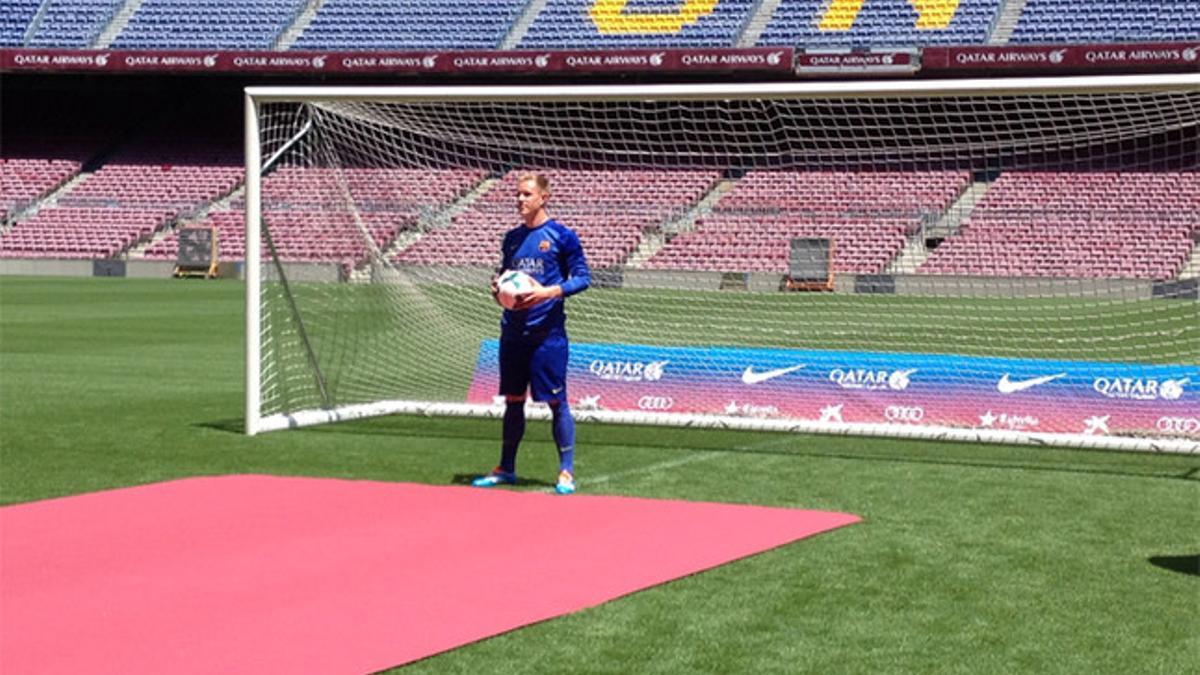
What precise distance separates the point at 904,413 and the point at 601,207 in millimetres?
15936

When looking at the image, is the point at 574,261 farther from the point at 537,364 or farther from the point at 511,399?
the point at 511,399

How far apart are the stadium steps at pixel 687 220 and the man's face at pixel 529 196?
53.8 ft

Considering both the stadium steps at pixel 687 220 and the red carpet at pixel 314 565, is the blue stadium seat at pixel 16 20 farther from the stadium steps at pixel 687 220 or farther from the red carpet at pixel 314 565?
the red carpet at pixel 314 565

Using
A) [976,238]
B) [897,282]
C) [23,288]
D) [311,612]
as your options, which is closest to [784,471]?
[311,612]

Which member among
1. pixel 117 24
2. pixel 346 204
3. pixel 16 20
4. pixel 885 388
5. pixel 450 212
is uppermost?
pixel 16 20

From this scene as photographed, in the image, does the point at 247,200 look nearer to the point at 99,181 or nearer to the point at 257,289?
the point at 257,289

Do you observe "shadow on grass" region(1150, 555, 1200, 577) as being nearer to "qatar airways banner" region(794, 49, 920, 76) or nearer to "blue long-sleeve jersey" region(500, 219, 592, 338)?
"blue long-sleeve jersey" region(500, 219, 592, 338)

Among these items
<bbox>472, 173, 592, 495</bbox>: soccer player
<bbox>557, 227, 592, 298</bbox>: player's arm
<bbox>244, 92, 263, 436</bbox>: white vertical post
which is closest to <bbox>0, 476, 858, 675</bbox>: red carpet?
<bbox>472, 173, 592, 495</bbox>: soccer player

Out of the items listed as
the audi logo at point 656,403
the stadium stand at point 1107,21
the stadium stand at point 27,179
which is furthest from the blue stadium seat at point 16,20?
the audi logo at point 656,403

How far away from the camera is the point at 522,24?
46031 mm

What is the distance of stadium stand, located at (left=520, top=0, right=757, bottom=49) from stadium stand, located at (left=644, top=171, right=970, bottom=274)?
15.0 meters

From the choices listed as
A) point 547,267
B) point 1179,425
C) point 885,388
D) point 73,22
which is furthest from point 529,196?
point 73,22

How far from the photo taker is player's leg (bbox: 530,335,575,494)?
33.2 feet

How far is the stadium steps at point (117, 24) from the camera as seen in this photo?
A: 4891 cm
